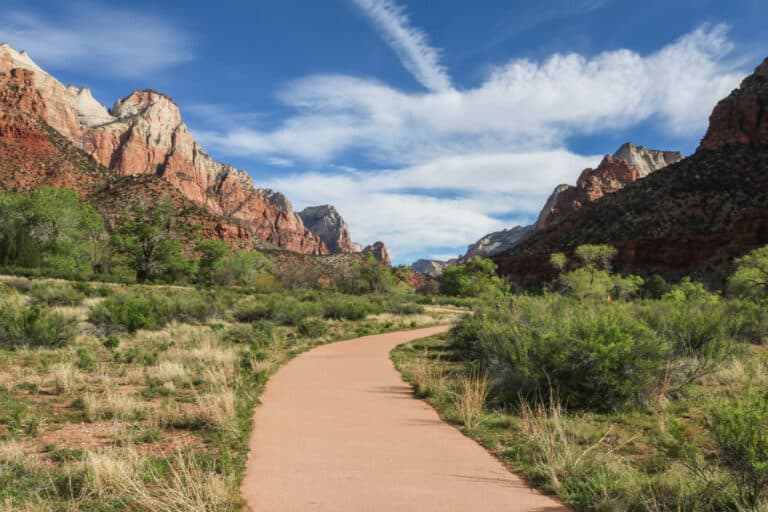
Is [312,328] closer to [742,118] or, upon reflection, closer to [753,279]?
[753,279]

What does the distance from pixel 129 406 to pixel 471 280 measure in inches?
2532

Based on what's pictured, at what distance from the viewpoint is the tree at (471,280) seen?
67375 mm

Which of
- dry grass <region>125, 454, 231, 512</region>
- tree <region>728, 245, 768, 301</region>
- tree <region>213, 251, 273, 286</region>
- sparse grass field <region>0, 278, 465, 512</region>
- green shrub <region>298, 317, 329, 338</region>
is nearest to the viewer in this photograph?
dry grass <region>125, 454, 231, 512</region>

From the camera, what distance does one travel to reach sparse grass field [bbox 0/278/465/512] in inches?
171

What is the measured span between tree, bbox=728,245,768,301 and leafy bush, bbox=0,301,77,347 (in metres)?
33.2

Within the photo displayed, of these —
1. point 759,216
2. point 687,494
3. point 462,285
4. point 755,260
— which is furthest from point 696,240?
point 687,494

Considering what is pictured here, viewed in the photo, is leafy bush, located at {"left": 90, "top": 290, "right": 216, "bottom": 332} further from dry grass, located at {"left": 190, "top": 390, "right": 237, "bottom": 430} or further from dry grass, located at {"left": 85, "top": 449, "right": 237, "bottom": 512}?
dry grass, located at {"left": 85, "top": 449, "right": 237, "bottom": 512}

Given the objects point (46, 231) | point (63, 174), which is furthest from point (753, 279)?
point (63, 174)

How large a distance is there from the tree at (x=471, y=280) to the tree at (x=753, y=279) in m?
37.3

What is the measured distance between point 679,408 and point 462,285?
62.0m

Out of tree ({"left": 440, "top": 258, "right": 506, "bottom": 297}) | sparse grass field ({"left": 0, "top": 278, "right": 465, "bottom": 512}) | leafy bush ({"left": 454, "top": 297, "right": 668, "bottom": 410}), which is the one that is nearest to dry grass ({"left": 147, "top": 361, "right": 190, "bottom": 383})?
sparse grass field ({"left": 0, "top": 278, "right": 465, "bottom": 512})

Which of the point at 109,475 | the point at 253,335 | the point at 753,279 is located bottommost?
the point at 109,475

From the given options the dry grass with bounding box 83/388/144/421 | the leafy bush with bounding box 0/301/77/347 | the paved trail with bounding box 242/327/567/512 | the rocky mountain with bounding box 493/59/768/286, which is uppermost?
the rocky mountain with bounding box 493/59/768/286

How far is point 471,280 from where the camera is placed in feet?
227
